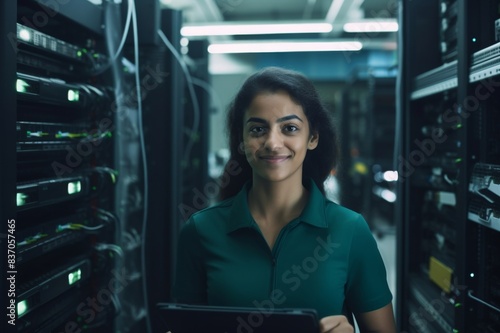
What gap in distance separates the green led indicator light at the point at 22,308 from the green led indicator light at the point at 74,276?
0.29 meters

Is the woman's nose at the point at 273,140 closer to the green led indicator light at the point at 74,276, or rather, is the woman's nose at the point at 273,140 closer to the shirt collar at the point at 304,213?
the shirt collar at the point at 304,213

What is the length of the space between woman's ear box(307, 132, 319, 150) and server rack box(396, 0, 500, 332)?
0.48 metres

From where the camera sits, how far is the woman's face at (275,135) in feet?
4.33

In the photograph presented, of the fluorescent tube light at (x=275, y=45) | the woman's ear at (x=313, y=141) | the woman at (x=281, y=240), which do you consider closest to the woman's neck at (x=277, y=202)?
the woman at (x=281, y=240)

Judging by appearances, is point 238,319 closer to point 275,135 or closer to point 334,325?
point 334,325

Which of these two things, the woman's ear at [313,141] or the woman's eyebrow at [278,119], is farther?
the woman's ear at [313,141]

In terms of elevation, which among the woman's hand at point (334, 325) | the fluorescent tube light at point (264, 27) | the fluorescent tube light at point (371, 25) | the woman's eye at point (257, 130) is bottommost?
the woman's hand at point (334, 325)

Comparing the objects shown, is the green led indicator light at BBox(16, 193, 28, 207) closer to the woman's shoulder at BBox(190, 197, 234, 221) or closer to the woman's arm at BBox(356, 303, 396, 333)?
the woman's shoulder at BBox(190, 197, 234, 221)

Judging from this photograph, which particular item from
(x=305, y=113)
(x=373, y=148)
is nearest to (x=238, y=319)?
(x=305, y=113)

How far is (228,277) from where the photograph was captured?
134 cm

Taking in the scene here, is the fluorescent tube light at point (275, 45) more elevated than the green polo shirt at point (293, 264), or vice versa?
the fluorescent tube light at point (275, 45)

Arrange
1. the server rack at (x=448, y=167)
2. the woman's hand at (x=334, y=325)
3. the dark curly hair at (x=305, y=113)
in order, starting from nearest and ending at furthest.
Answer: the woman's hand at (x=334, y=325)
the dark curly hair at (x=305, y=113)
the server rack at (x=448, y=167)

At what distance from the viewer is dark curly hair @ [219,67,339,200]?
138cm

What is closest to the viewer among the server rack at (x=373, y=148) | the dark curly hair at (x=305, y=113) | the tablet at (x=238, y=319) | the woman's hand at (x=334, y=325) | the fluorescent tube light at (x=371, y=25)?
the tablet at (x=238, y=319)
